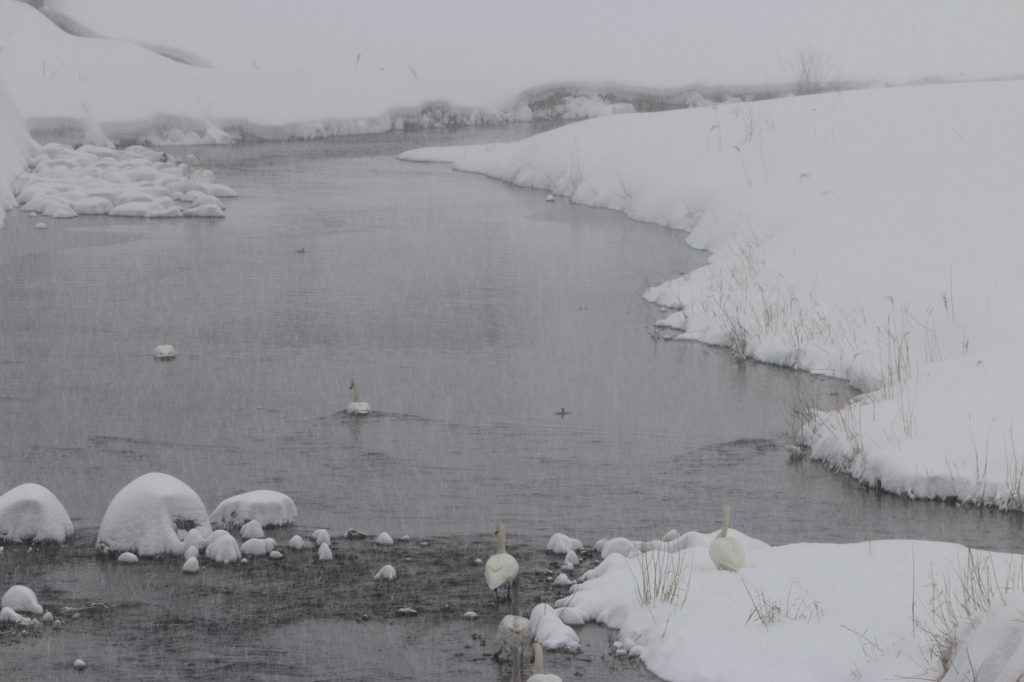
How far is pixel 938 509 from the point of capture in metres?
9.93

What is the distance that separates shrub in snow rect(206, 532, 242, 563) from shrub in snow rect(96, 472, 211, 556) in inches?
8.9

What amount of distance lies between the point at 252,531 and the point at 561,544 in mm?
2215

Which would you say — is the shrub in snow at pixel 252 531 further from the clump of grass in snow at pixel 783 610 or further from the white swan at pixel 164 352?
the white swan at pixel 164 352

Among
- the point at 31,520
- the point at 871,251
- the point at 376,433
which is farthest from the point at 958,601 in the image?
the point at 871,251

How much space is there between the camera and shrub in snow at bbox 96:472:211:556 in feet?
28.7

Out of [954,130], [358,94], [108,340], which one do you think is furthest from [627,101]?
[108,340]

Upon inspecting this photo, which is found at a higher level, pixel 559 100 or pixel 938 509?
pixel 559 100

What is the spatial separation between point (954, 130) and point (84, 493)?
56.4 feet

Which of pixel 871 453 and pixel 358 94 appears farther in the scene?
pixel 358 94

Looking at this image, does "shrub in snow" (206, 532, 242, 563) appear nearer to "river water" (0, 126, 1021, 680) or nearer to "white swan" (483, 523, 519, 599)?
"river water" (0, 126, 1021, 680)

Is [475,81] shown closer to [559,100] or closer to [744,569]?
[559,100]

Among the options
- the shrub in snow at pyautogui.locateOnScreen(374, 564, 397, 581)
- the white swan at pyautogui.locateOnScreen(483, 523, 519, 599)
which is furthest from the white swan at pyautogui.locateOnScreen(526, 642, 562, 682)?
the shrub in snow at pyautogui.locateOnScreen(374, 564, 397, 581)

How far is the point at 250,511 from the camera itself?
9312mm

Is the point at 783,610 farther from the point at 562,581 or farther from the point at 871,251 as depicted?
the point at 871,251
